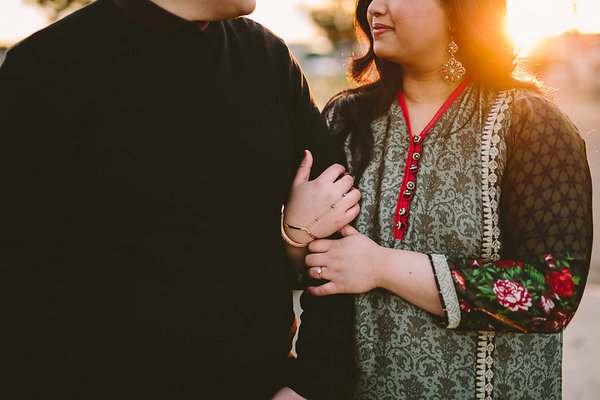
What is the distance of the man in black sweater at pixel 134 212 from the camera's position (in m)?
1.20

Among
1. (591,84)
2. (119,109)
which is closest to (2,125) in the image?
(119,109)

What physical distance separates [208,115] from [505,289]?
97cm

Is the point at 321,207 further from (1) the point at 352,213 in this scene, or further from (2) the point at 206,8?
(2) the point at 206,8

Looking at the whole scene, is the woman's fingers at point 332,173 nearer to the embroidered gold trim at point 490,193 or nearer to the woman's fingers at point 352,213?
the woman's fingers at point 352,213

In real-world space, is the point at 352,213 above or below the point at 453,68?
below

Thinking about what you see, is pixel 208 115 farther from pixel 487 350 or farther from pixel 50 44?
pixel 487 350

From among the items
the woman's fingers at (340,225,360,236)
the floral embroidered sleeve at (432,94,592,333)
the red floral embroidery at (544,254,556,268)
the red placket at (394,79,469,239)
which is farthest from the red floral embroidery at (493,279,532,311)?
the woman's fingers at (340,225,360,236)

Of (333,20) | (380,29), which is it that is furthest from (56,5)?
(333,20)

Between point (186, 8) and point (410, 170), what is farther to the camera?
point (410, 170)

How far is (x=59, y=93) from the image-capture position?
3.90 ft

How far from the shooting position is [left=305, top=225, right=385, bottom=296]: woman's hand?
1.56 metres

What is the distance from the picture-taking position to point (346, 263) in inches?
61.6

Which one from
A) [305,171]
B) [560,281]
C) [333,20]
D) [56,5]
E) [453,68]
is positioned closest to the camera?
[560,281]

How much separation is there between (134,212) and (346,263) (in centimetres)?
65
